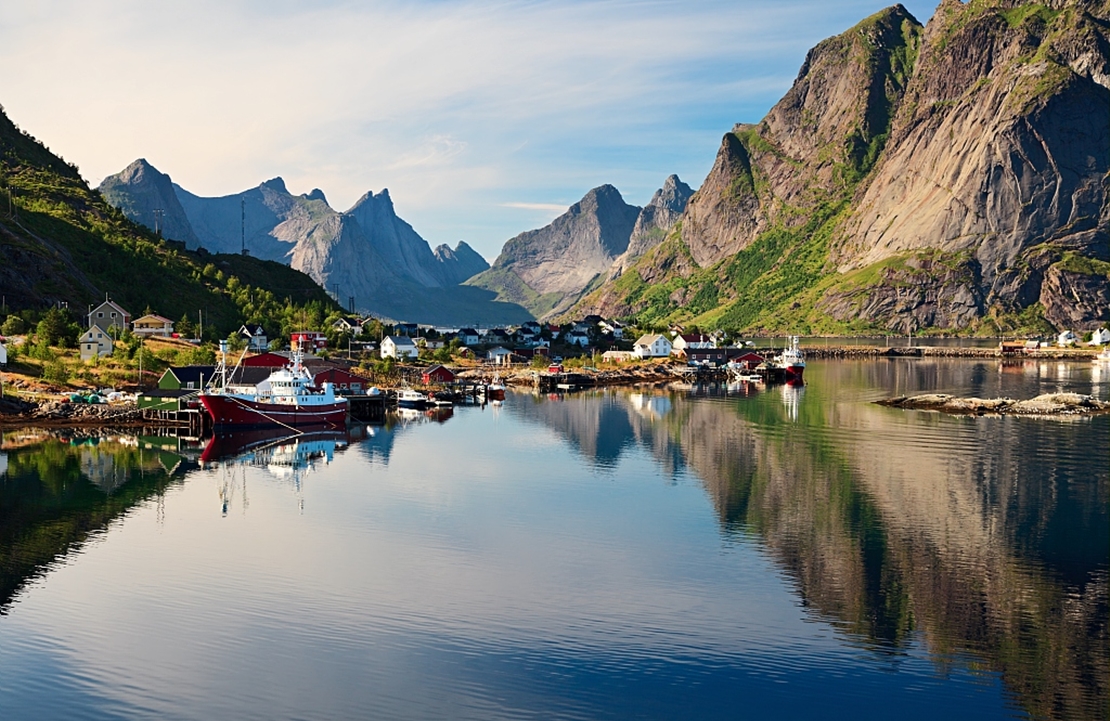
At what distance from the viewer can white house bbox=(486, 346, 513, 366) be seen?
6481 inches

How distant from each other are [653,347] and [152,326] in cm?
9015

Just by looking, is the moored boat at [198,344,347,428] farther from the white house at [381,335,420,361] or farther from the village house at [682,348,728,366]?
the village house at [682,348,728,366]

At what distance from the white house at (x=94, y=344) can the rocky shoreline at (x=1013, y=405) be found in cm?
8589

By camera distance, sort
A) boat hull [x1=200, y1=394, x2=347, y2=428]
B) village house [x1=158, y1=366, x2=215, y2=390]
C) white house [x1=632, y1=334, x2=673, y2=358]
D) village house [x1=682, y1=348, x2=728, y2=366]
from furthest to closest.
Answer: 1. white house [x1=632, y1=334, x2=673, y2=358]
2. village house [x1=682, y1=348, x2=728, y2=366]
3. village house [x1=158, y1=366, x2=215, y2=390]
4. boat hull [x1=200, y1=394, x2=347, y2=428]

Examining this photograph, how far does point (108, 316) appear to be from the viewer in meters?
124

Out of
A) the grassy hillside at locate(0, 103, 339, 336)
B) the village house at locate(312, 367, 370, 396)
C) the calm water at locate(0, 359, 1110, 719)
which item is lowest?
the calm water at locate(0, 359, 1110, 719)

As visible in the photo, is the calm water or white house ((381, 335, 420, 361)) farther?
white house ((381, 335, 420, 361))

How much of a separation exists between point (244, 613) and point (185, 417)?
54.7 metres

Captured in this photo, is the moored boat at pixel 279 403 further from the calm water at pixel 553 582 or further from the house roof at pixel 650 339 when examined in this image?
the house roof at pixel 650 339

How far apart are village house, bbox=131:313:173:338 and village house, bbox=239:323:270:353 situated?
10.2 m

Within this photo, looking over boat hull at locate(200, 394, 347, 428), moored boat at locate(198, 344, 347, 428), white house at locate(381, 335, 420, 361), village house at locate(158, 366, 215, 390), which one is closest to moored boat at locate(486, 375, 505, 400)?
white house at locate(381, 335, 420, 361)

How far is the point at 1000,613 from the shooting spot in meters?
38.7

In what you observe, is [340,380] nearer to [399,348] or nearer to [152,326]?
[152,326]

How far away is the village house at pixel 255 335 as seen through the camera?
136 m
